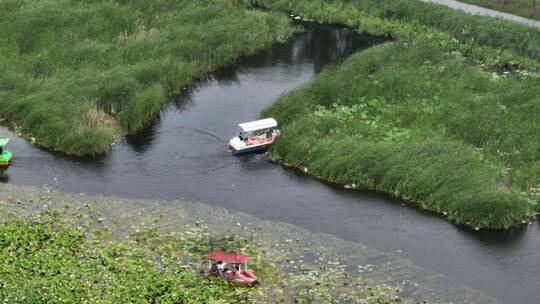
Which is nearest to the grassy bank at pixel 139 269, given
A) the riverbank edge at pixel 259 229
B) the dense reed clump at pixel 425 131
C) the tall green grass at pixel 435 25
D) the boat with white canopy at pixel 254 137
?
the riverbank edge at pixel 259 229

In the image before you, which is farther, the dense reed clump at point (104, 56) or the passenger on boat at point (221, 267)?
the dense reed clump at point (104, 56)

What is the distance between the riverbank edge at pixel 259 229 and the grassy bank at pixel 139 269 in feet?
1.76

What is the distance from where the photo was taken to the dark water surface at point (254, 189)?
120ft

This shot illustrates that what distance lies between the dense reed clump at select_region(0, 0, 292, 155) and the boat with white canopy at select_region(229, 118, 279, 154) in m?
6.80

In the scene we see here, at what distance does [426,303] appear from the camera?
3325cm

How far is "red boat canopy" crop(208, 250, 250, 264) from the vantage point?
34156 mm

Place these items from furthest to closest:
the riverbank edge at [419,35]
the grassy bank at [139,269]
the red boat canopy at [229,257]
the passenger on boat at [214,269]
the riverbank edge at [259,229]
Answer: the riverbank edge at [419,35] < the passenger on boat at [214,269] < the riverbank edge at [259,229] < the red boat canopy at [229,257] < the grassy bank at [139,269]

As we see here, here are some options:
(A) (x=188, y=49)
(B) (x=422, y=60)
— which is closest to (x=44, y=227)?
(A) (x=188, y=49)

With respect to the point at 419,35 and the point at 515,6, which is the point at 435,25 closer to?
the point at 419,35

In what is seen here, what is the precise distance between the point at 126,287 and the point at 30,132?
17848 millimetres

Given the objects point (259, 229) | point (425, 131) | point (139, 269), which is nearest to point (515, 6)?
point (425, 131)

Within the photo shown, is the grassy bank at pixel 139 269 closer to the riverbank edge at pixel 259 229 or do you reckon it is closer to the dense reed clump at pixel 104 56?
the riverbank edge at pixel 259 229

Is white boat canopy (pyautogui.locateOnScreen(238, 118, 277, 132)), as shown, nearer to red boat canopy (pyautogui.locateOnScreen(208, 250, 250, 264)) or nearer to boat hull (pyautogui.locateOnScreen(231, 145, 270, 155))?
boat hull (pyautogui.locateOnScreen(231, 145, 270, 155))

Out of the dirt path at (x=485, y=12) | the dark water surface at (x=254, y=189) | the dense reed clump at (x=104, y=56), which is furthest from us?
the dirt path at (x=485, y=12)
